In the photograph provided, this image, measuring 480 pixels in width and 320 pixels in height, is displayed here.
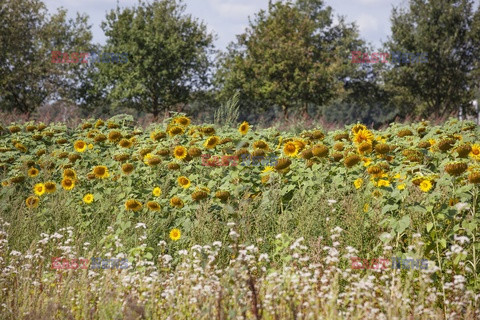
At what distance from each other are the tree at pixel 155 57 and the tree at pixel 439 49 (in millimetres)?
9540

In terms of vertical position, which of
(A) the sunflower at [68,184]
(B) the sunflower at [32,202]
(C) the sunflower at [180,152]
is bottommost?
(B) the sunflower at [32,202]

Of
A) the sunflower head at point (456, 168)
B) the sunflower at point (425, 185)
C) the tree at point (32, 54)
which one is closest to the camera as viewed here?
the sunflower head at point (456, 168)

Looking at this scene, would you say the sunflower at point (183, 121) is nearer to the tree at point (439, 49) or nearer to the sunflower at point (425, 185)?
the sunflower at point (425, 185)

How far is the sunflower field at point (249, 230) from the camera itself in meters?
3.12

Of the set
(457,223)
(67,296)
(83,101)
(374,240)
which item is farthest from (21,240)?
(83,101)

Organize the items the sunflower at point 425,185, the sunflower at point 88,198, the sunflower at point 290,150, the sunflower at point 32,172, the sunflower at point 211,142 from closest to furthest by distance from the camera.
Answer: the sunflower at point 425,185 → the sunflower at point 290,150 → the sunflower at point 211,142 → the sunflower at point 88,198 → the sunflower at point 32,172

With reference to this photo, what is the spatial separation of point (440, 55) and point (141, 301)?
2577 cm

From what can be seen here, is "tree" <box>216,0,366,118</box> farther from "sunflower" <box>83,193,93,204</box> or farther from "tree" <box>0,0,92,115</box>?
"sunflower" <box>83,193,93,204</box>

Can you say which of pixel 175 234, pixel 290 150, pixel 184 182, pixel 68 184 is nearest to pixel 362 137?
pixel 290 150

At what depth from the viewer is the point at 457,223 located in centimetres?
392

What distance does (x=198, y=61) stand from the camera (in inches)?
1051

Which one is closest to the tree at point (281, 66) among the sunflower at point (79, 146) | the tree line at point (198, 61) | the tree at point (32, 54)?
the tree line at point (198, 61)

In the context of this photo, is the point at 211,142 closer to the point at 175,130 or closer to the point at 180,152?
the point at 180,152

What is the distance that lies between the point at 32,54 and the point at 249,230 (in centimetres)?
2380
